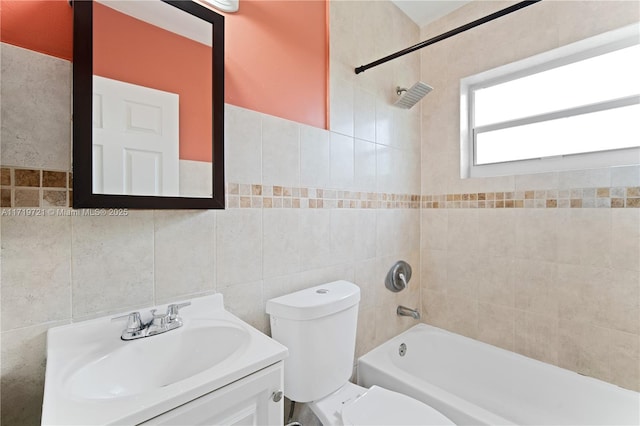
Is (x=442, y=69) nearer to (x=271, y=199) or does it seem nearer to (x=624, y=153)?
(x=624, y=153)

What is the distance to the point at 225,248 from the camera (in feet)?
3.68

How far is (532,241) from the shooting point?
1.72 metres

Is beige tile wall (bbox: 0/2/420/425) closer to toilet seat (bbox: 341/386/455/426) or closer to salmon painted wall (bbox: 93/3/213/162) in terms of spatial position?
salmon painted wall (bbox: 93/3/213/162)

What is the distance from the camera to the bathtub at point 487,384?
1.36 meters

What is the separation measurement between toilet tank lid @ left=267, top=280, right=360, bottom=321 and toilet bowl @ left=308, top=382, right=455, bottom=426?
16.3 inches

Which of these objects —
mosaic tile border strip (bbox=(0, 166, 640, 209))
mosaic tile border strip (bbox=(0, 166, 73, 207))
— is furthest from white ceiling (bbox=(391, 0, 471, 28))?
mosaic tile border strip (bbox=(0, 166, 73, 207))

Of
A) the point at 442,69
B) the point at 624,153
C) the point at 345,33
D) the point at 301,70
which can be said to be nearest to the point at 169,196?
the point at 301,70

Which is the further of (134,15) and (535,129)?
(535,129)

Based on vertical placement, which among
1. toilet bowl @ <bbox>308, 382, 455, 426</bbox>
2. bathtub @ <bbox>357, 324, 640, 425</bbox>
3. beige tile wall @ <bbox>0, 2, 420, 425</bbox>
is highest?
beige tile wall @ <bbox>0, 2, 420, 425</bbox>

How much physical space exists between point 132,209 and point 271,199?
53 centimetres

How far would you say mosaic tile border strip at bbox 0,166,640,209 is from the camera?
75 cm

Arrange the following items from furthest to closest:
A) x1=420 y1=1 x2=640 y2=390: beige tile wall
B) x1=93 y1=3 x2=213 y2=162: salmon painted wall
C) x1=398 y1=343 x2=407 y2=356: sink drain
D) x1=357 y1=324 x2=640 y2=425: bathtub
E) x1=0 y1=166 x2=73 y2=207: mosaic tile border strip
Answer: x1=398 y1=343 x2=407 y2=356: sink drain
x1=420 y1=1 x2=640 y2=390: beige tile wall
x1=357 y1=324 x2=640 y2=425: bathtub
x1=93 y1=3 x2=213 y2=162: salmon painted wall
x1=0 y1=166 x2=73 y2=207: mosaic tile border strip

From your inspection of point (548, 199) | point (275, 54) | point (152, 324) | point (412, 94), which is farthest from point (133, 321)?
point (548, 199)

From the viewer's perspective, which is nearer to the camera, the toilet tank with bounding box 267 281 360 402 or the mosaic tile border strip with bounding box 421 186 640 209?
the toilet tank with bounding box 267 281 360 402
